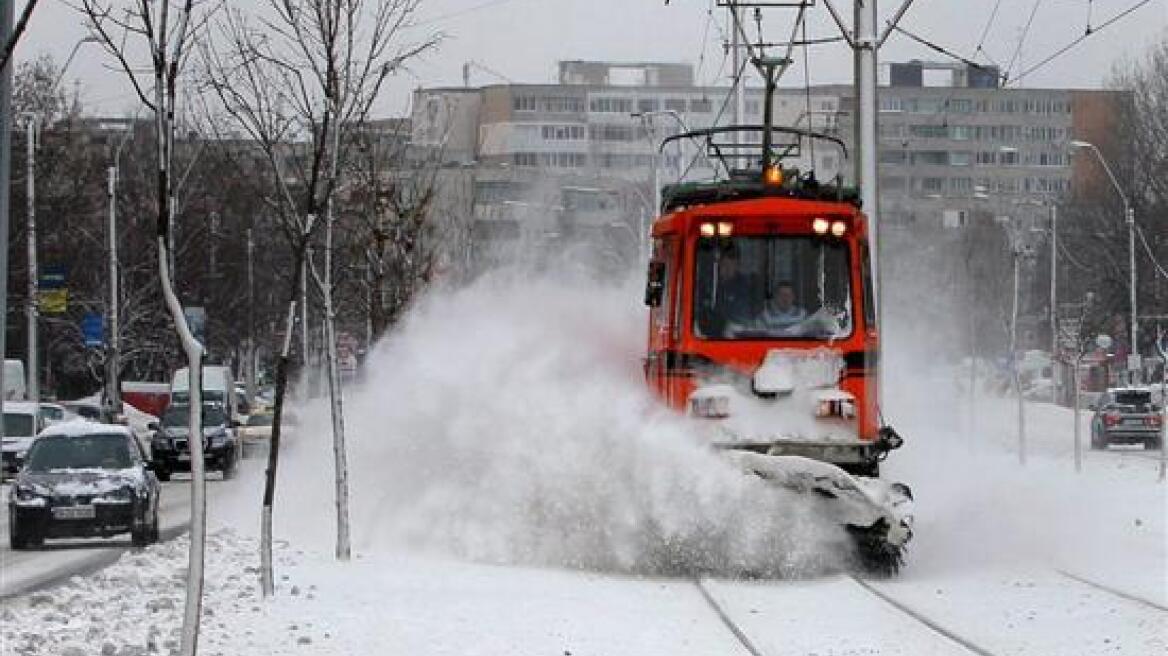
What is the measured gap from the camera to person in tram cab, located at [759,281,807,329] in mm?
19156

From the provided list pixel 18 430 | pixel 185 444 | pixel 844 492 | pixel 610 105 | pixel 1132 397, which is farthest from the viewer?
pixel 610 105

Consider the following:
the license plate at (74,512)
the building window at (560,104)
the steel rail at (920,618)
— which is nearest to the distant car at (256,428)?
the license plate at (74,512)

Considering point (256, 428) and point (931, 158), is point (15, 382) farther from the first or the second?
point (931, 158)

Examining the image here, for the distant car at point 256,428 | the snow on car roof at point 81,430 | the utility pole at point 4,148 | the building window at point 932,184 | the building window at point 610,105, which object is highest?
the building window at point 610,105

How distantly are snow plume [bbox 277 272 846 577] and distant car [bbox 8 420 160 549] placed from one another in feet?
7.77

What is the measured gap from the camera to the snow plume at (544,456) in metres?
18.7

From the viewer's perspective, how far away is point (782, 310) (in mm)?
19297

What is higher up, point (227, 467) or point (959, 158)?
point (959, 158)

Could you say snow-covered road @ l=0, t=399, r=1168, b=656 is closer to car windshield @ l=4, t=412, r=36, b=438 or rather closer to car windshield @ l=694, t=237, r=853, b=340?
car windshield @ l=694, t=237, r=853, b=340

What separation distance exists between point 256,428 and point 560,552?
3674cm

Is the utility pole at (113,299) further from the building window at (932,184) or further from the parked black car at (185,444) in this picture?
the building window at (932,184)

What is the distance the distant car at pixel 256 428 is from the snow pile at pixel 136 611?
30621 millimetres

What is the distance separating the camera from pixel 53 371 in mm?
82562

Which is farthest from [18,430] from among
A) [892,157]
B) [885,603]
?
[892,157]
